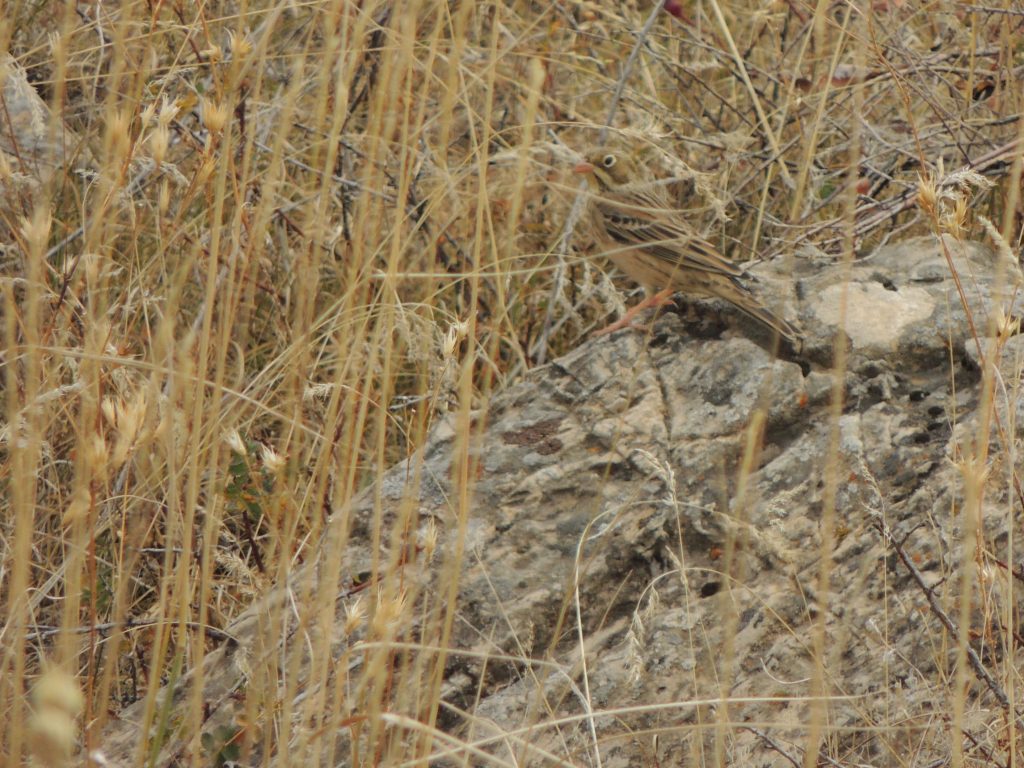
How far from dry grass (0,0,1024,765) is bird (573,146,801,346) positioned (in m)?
0.18

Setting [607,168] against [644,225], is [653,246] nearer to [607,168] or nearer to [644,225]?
[644,225]

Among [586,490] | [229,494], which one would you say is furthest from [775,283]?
[229,494]

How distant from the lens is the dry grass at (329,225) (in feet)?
7.41

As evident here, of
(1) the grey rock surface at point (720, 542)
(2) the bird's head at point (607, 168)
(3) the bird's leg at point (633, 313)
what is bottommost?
(1) the grey rock surface at point (720, 542)

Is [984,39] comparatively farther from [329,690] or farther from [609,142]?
[329,690]

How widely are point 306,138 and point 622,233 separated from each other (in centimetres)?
150

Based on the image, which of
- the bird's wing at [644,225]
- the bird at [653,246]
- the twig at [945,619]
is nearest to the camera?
the twig at [945,619]

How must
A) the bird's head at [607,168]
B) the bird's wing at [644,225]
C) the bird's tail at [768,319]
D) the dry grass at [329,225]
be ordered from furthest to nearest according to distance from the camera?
the bird's head at [607,168] → the bird's wing at [644,225] → the bird's tail at [768,319] → the dry grass at [329,225]

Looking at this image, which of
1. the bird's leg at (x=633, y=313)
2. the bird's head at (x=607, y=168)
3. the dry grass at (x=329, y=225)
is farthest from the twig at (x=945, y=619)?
the bird's head at (x=607, y=168)

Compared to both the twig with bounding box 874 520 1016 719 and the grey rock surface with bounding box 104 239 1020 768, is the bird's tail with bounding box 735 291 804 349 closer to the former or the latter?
the grey rock surface with bounding box 104 239 1020 768

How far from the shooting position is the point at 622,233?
13.7 feet

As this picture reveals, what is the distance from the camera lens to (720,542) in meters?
2.75

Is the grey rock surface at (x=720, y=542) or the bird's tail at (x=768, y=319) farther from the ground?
the bird's tail at (x=768, y=319)

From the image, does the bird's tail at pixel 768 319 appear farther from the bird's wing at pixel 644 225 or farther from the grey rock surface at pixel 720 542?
the bird's wing at pixel 644 225
